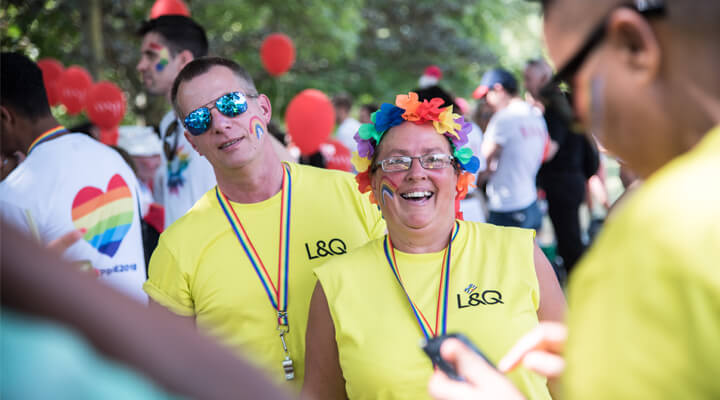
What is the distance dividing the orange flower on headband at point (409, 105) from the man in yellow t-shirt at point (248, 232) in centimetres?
50

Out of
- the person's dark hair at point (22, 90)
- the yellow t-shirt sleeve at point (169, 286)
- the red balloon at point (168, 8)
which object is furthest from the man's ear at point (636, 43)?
the red balloon at point (168, 8)

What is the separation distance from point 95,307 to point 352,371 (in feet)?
6.50

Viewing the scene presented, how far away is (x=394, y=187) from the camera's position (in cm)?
291

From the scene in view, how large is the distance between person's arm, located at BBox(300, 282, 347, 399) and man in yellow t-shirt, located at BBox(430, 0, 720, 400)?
4.75 ft

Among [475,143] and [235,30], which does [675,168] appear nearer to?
[475,143]

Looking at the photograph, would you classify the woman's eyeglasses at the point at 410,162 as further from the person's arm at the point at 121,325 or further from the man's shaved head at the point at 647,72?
the person's arm at the point at 121,325

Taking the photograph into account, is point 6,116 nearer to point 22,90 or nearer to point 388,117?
point 22,90

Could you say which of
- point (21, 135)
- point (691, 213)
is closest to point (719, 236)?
point (691, 213)

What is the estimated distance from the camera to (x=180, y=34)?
4.84 m

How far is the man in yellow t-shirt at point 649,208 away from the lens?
2.71ft

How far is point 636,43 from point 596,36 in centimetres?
6

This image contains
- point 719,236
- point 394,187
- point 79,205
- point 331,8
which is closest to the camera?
point 719,236

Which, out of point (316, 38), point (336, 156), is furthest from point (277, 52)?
point (316, 38)

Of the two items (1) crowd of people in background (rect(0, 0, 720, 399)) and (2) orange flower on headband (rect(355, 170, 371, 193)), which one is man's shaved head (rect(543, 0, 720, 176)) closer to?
(1) crowd of people in background (rect(0, 0, 720, 399))
